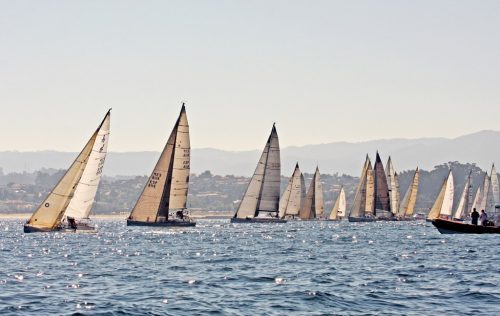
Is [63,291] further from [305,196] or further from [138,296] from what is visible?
[305,196]

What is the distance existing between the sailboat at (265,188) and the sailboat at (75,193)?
40.2 meters

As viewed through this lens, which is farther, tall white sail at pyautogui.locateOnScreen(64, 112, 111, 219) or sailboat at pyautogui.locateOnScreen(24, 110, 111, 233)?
tall white sail at pyautogui.locateOnScreen(64, 112, 111, 219)

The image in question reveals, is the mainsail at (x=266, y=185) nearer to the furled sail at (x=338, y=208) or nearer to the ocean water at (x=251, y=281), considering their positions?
the furled sail at (x=338, y=208)

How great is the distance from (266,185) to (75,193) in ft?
154

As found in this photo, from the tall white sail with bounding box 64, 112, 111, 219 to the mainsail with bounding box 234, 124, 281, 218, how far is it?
39958mm

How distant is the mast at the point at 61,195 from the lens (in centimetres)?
8400

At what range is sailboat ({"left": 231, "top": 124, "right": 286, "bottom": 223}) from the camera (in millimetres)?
129375

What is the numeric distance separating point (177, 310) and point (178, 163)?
70.5m

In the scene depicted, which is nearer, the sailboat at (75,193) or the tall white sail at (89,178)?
the sailboat at (75,193)

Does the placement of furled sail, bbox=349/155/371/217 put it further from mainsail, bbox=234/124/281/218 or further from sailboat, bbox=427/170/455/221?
mainsail, bbox=234/124/281/218

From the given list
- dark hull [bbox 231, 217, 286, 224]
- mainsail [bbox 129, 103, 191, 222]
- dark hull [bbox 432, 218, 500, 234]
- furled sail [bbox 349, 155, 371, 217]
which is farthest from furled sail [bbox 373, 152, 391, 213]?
dark hull [bbox 432, 218, 500, 234]

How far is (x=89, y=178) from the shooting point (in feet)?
295

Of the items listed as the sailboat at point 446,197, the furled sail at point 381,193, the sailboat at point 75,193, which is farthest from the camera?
the furled sail at point 381,193

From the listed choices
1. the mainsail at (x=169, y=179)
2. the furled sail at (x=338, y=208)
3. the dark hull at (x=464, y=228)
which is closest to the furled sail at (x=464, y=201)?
the furled sail at (x=338, y=208)
